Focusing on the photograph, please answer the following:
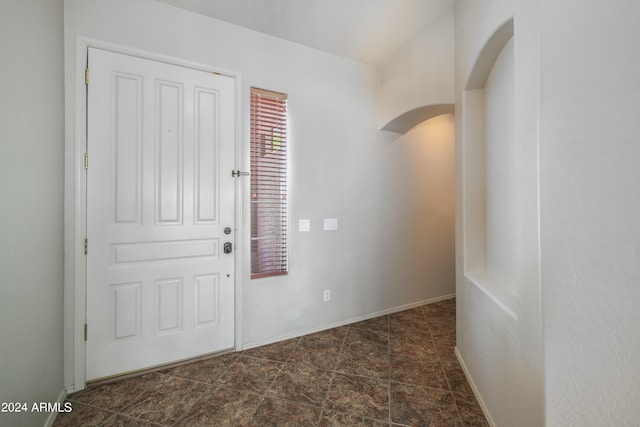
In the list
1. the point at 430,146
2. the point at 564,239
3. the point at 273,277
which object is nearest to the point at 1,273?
the point at 273,277

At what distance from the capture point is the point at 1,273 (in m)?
1.10

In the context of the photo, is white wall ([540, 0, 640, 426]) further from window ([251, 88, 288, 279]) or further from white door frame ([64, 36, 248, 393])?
white door frame ([64, 36, 248, 393])

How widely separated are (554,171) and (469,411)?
1534mm

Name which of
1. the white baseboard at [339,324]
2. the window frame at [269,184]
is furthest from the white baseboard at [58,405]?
the window frame at [269,184]

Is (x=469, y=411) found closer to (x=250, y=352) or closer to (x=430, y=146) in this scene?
(x=250, y=352)

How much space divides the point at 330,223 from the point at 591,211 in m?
2.09

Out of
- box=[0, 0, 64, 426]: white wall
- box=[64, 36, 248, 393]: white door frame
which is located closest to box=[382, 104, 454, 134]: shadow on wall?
box=[64, 36, 248, 393]: white door frame

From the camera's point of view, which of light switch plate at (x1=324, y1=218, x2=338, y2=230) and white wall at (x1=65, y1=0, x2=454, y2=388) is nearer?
white wall at (x1=65, y1=0, x2=454, y2=388)

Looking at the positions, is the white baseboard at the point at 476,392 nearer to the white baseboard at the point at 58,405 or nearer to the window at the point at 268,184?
the window at the point at 268,184

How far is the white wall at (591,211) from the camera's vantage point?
65cm

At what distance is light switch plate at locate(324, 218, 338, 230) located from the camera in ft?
8.86

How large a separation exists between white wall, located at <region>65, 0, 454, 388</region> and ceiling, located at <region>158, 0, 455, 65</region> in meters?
0.11

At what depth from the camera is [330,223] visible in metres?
2.72

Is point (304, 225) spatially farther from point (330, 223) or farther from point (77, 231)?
point (77, 231)
